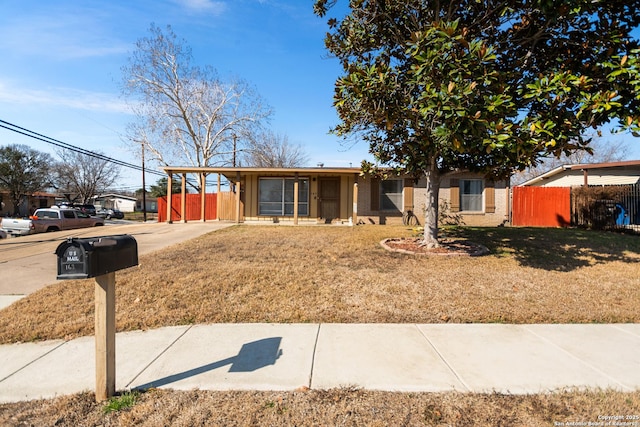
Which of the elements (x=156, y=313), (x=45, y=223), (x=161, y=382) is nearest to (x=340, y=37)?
(x=156, y=313)

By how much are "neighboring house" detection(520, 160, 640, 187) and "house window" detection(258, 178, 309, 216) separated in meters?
13.2

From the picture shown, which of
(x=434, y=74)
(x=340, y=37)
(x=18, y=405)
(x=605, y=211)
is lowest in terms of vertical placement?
(x=18, y=405)

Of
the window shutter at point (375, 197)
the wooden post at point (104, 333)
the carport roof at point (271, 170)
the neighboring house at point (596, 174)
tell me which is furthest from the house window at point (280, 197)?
the wooden post at point (104, 333)

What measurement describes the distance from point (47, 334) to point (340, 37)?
7.89 m

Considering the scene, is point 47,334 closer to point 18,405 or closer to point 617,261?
point 18,405

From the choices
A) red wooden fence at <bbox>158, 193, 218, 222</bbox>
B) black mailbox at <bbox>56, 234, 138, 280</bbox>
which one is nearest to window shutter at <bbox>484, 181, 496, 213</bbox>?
red wooden fence at <bbox>158, 193, 218, 222</bbox>

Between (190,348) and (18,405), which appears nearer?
(18,405)

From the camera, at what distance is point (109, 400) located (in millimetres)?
2637

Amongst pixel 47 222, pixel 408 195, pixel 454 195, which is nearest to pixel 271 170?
pixel 408 195

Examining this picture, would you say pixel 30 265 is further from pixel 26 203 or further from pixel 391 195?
pixel 26 203

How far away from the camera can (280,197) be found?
1681 cm

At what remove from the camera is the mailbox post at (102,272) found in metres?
2.39

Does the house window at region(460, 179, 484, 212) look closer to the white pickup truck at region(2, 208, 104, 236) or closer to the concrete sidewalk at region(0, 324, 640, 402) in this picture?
the concrete sidewalk at region(0, 324, 640, 402)

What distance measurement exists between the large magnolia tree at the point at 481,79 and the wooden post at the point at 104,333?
15.4ft
